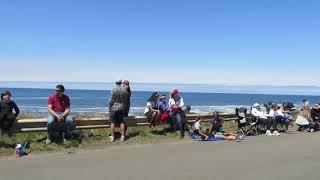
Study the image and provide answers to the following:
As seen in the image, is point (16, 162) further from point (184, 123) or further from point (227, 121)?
point (227, 121)

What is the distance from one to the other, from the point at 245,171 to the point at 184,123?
6.08 meters

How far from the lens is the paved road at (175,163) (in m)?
10.0

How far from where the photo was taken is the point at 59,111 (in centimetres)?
1366

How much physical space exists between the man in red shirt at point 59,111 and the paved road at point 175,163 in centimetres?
124

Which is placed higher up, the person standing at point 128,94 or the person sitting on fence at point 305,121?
the person standing at point 128,94

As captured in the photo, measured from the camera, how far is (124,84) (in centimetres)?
1552

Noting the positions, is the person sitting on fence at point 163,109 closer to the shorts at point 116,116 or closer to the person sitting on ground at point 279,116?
the shorts at point 116,116

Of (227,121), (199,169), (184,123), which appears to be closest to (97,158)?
(199,169)

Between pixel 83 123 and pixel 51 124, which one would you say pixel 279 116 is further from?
pixel 51 124

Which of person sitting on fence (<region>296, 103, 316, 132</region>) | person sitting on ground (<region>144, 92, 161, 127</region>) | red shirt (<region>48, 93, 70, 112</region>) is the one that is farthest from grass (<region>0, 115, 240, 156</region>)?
person sitting on fence (<region>296, 103, 316, 132</region>)

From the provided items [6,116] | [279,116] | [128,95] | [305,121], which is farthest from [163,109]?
[305,121]

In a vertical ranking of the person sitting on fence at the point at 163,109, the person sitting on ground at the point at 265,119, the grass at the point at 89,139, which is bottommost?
the grass at the point at 89,139

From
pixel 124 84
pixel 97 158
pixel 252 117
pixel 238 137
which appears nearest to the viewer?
pixel 97 158

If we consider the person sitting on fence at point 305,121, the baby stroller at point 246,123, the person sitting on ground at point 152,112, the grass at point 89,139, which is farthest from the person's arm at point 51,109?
the person sitting on fence at point 305,121
